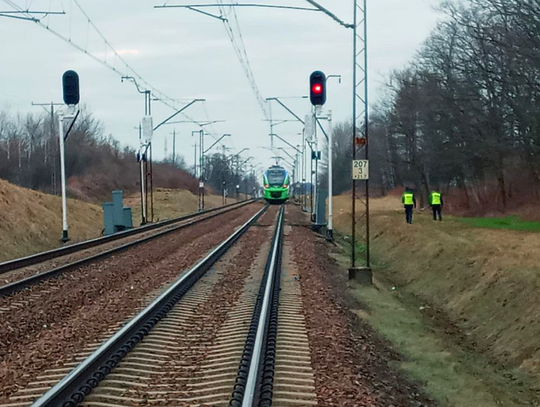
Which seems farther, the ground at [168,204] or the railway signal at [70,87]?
the ground at [168,204]

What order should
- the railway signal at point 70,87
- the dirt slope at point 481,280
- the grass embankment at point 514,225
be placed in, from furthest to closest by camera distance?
the grass embankment at point 514,225, the railway signal at point 70,87, the dirt slope at point 481,280

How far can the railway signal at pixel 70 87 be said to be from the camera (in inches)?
1192

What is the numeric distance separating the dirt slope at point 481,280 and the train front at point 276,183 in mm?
39724

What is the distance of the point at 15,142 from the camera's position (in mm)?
85062

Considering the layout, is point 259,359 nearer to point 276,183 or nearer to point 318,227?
point 318,227

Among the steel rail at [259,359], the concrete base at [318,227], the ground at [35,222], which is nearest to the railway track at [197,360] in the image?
the steel rail at [259,359]

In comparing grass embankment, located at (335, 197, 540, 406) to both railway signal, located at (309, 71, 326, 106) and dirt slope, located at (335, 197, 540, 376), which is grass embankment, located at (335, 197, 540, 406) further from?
railway signal, located at (309, 71, 326, 106)

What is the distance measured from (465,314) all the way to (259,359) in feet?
28.7

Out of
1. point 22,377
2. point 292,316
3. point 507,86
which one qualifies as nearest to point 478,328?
point 292,316

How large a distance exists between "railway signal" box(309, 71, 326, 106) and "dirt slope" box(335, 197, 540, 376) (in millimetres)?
6038

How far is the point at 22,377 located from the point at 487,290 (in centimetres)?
1160

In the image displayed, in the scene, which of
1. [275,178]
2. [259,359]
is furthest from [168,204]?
[259,359]

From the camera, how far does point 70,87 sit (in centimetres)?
3038

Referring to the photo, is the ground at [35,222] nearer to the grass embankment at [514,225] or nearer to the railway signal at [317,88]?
the railway signal at [317,88]
